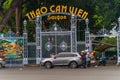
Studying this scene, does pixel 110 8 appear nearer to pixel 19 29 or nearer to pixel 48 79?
pixel 19 29

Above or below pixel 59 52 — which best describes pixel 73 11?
above

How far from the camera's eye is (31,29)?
5938 centimetres

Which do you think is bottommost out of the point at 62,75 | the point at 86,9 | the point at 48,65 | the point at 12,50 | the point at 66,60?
the point at 48,65

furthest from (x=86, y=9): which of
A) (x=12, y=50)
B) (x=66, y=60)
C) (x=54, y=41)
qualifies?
(x=66, y=60)

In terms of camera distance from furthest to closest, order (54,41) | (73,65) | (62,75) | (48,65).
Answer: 1. (54,41)
2. (48,65)
3. (73,65)
4. (62,75)

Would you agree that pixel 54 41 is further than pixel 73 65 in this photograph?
Yes

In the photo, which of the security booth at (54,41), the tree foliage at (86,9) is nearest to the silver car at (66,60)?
the security booth at (54,41)

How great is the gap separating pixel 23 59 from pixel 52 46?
3.32 m

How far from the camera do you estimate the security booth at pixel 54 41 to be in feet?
145

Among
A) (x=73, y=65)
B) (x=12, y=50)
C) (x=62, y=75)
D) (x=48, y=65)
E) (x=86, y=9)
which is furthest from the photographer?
(x=86, y=9)

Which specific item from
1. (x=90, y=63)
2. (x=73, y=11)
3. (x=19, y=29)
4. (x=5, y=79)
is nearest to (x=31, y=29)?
(x=19, y=29)

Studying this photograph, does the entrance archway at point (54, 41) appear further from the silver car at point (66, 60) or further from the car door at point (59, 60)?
the car door at point (59, 60)

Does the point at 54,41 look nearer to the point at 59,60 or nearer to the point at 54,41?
the point at 54,41

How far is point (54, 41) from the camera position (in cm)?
4450
